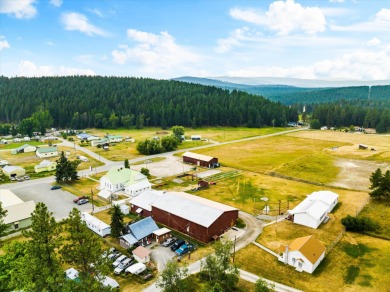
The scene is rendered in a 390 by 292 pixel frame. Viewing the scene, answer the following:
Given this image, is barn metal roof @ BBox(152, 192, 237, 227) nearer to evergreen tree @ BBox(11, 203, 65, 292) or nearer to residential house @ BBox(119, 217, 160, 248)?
residential house @ BBox(119, 217, 160, 248)

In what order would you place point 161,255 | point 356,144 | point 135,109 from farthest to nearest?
point 135,109 → point 356,144 → point 161,255

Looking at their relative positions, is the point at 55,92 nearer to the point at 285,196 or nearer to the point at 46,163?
the point at 46,163

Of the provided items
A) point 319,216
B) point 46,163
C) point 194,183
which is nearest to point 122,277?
point 319,216

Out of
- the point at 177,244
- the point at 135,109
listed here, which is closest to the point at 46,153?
the point at 177,244

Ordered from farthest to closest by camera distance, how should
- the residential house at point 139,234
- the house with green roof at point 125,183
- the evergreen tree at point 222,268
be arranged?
the house with green roof at point 125,183
the residential house at point 139,234
the evergreen tree at point 222,268

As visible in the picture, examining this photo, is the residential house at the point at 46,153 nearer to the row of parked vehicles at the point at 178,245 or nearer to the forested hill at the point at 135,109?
the forested hill at the point at 135,109

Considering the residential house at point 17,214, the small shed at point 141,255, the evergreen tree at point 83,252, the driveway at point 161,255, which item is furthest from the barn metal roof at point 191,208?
the residential house at point 17,214

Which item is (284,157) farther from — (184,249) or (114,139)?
(114,139)
